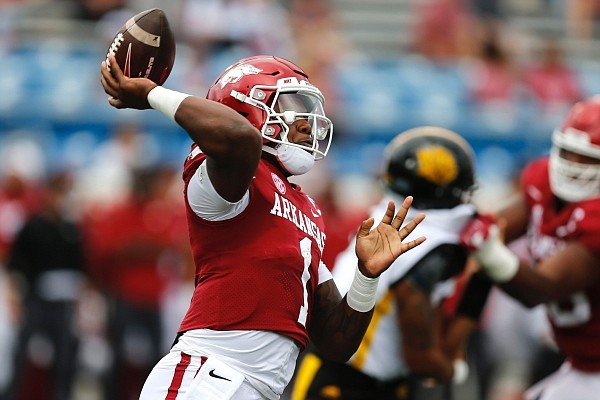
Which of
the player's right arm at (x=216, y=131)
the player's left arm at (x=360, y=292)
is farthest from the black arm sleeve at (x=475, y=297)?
the player's right arm at (x=216, y=131)

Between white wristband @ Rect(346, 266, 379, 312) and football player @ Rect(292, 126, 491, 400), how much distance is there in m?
0.82

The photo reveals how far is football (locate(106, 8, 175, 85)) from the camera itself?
400cm

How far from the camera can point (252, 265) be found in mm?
4016

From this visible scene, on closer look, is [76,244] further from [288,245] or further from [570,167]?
[288,245]

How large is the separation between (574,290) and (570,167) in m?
0.57

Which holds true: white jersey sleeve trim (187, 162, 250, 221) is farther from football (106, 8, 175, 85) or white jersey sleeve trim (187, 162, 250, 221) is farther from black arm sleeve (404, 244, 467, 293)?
black arm sleeve (404, 244, 467, 293)

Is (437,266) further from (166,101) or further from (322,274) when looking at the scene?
(166,101)

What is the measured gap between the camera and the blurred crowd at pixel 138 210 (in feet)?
31.0

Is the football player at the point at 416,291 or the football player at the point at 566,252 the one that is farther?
the football player at the point at 566,252

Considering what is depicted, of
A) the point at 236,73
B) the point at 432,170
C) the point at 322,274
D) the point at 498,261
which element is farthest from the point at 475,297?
the point at 236,73

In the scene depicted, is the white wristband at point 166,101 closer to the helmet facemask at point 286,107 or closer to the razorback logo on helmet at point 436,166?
the helmet facemask at point 286,107

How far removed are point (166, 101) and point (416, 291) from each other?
5.58ft

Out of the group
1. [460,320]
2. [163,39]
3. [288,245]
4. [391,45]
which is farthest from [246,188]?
[391,45]

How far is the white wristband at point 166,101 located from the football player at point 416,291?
163 cm
